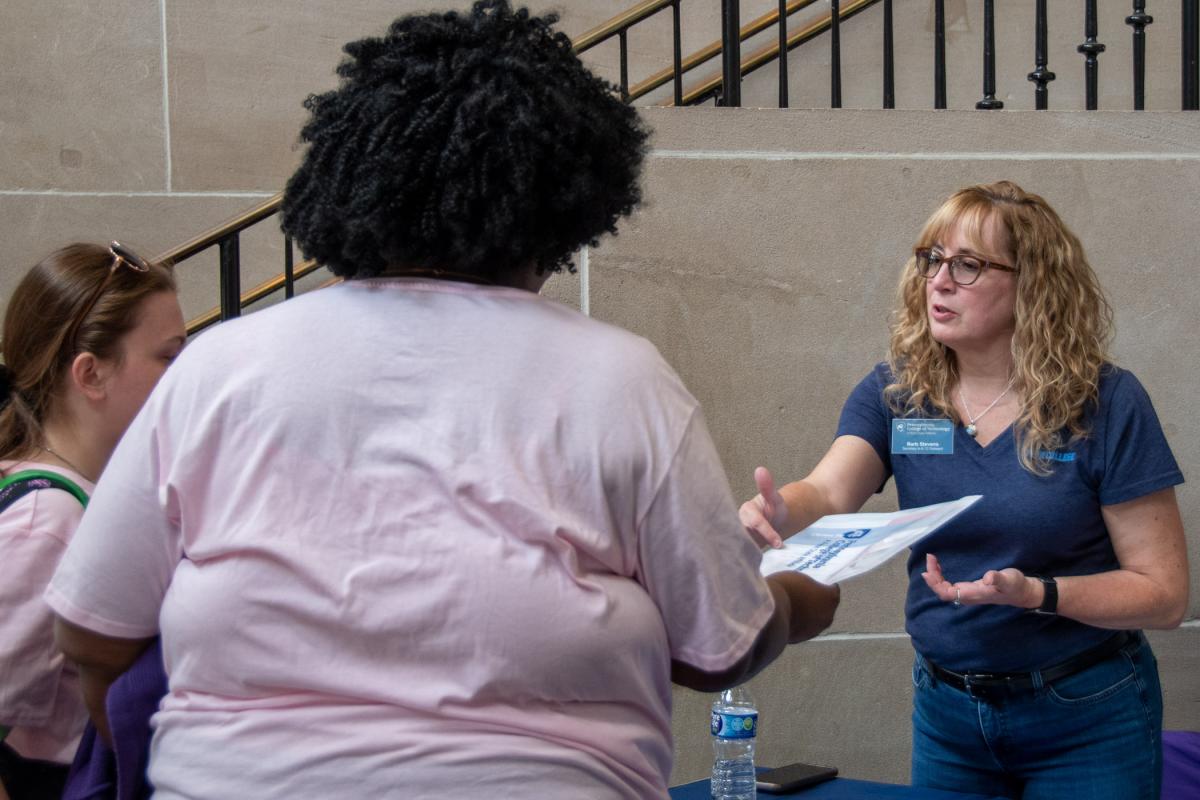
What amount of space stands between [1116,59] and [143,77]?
4.15 meters

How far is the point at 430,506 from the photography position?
1.10 meters

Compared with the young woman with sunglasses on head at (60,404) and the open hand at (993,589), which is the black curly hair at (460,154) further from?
the open hand at (993,589)

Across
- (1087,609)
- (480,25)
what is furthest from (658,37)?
(480,25)

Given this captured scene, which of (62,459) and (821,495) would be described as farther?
(821,495)

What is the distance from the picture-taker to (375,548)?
3.62ft

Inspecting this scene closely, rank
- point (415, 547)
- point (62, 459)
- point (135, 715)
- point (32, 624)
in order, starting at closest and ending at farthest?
point (415, 547) → point (135, 715) → point (32, 624) → point (62, 459)

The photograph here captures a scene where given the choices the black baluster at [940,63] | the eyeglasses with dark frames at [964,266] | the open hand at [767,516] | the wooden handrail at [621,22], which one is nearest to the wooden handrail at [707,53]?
the wooden handrail at [621,22]

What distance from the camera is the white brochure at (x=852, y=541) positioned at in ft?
5.79

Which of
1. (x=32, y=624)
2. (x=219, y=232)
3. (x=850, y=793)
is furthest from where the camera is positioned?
(x=219, y=232)

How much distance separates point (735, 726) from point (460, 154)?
1.25m

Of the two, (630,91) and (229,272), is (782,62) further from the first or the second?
(229,272)

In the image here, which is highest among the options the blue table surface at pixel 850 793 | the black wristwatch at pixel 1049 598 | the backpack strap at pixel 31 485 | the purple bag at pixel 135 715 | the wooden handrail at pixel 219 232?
the wooden handrail at pixel 219 232

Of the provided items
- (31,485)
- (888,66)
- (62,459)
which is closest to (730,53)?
(888,66)

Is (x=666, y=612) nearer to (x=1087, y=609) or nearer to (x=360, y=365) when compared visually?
(x=360, y=365)
